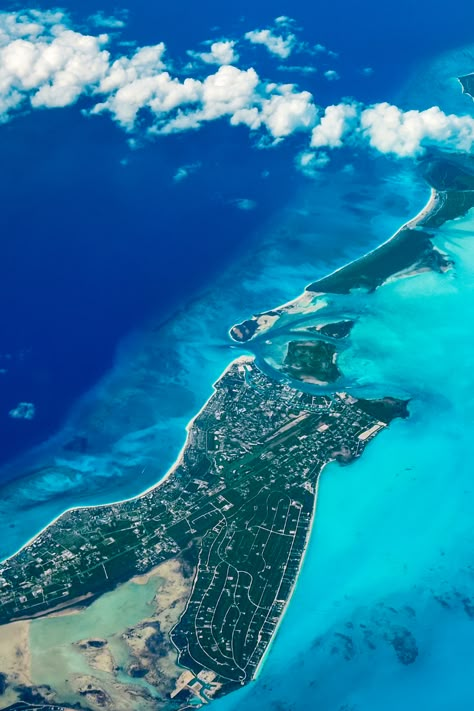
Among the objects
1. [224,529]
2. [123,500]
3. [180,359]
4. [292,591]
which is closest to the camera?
[292,591]

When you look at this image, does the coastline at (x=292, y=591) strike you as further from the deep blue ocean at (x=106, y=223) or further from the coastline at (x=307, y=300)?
the deep blue ocean at (x=106, y=223)

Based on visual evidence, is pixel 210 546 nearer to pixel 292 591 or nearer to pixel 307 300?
pixel 292 591

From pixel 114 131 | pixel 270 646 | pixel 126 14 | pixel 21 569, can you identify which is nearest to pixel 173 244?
pixel 114 131

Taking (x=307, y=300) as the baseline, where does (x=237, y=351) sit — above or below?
below

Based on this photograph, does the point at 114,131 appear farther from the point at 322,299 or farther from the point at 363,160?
the point at 322,299

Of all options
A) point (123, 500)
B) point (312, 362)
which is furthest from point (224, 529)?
point (312, 362)
